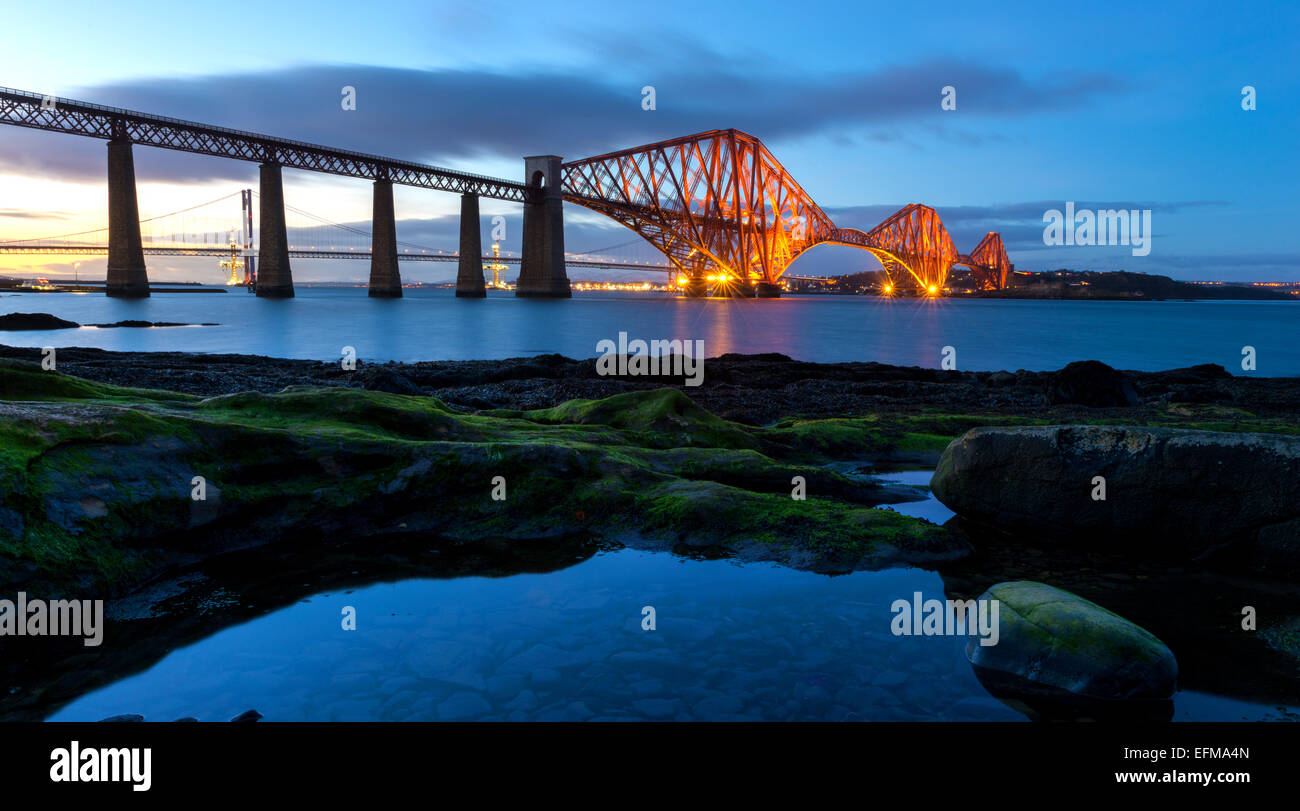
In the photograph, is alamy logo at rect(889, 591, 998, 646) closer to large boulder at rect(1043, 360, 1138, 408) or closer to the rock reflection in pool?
the rock reflection in pool

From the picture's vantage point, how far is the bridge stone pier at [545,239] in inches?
4001

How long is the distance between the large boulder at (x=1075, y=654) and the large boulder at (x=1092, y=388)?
48.3 feet

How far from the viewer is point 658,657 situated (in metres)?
4.90

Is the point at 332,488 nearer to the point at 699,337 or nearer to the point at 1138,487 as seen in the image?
the point at 1138,487

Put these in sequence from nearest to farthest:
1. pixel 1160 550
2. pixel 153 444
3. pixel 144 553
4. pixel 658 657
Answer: pixel 658 657 < pixel 144 553 < pixel 153 444 < pixel 1160 550

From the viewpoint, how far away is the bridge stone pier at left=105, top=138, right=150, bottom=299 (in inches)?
2648

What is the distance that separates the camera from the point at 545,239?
335ft

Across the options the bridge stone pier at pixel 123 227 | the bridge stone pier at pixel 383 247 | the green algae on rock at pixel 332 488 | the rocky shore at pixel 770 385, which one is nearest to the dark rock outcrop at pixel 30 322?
the rocky shore at pixel 770 385

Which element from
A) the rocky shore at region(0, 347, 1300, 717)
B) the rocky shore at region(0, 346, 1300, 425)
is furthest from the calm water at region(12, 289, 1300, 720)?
the rocky shore at region(0, 346, 1300, 425)

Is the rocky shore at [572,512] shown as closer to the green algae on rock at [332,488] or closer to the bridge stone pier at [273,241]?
the green algae on rock at [332,488]

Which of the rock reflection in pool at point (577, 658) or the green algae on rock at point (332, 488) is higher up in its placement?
the green algae on rock at point (332, 488)

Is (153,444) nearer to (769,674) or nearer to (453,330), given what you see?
(769,674)
